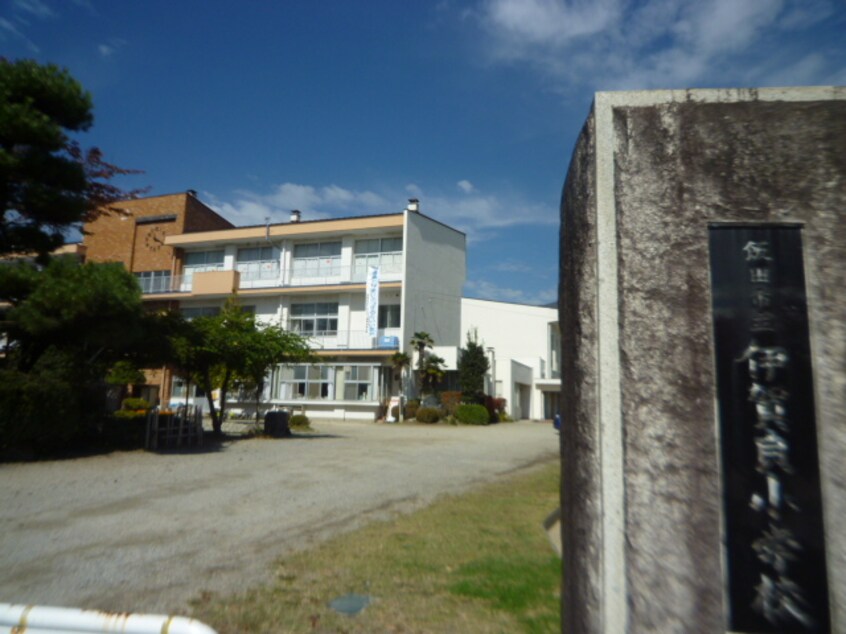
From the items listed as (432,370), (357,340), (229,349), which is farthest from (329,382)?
(229,349)

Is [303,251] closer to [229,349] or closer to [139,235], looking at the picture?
[139,235]

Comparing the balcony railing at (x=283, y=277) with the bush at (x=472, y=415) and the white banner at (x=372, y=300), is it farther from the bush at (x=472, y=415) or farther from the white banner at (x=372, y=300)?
the bush at (x=472, y=415)

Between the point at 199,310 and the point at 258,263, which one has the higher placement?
the point at 258,263

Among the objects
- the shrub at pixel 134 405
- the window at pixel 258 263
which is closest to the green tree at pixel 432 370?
the window at pixel 258 263

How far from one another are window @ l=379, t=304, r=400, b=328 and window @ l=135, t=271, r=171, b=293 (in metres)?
13.8

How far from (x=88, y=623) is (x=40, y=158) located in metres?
11.8

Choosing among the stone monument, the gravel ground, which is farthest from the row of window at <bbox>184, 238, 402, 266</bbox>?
the stone monument

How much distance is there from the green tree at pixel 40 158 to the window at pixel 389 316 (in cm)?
2053

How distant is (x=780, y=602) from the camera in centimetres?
260

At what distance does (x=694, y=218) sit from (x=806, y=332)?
0.72m

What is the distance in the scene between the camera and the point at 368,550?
565cm

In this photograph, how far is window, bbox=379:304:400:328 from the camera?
1280 inches

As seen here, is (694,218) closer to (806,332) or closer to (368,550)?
(806,332)

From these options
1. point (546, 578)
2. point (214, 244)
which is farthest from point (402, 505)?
point (214, 244)
